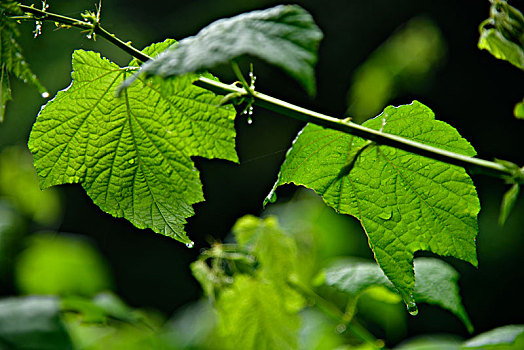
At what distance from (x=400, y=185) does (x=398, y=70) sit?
2419mm

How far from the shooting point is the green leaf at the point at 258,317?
0.91m

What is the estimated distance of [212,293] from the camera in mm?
940

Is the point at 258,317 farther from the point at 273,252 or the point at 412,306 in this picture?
the point at 412,306

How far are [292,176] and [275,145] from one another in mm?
2868

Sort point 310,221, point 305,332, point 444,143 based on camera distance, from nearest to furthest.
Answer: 1. point 444,143
2. point 305,332
3. point 310,221

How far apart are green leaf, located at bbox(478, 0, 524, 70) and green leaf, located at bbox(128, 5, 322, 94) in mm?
294

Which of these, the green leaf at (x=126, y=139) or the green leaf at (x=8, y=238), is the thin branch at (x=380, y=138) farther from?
the green leaf at (x=8, y=238)

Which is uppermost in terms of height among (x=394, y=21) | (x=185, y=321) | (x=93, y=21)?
(x=93, y=21)

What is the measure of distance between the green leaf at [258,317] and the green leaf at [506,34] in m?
0.55

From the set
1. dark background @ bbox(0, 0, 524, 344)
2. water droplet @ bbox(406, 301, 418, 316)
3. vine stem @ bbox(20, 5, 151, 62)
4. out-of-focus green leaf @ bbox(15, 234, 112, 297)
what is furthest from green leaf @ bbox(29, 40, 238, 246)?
dark background @ bbox(0, 0, 524, 344)

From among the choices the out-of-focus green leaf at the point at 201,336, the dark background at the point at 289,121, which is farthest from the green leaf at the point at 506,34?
the dark background at the point at 289,121

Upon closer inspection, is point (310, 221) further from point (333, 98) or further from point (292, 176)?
point (333, 98)

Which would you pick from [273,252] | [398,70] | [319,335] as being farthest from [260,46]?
[398,70]

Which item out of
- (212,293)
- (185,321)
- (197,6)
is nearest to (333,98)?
(197,6)
